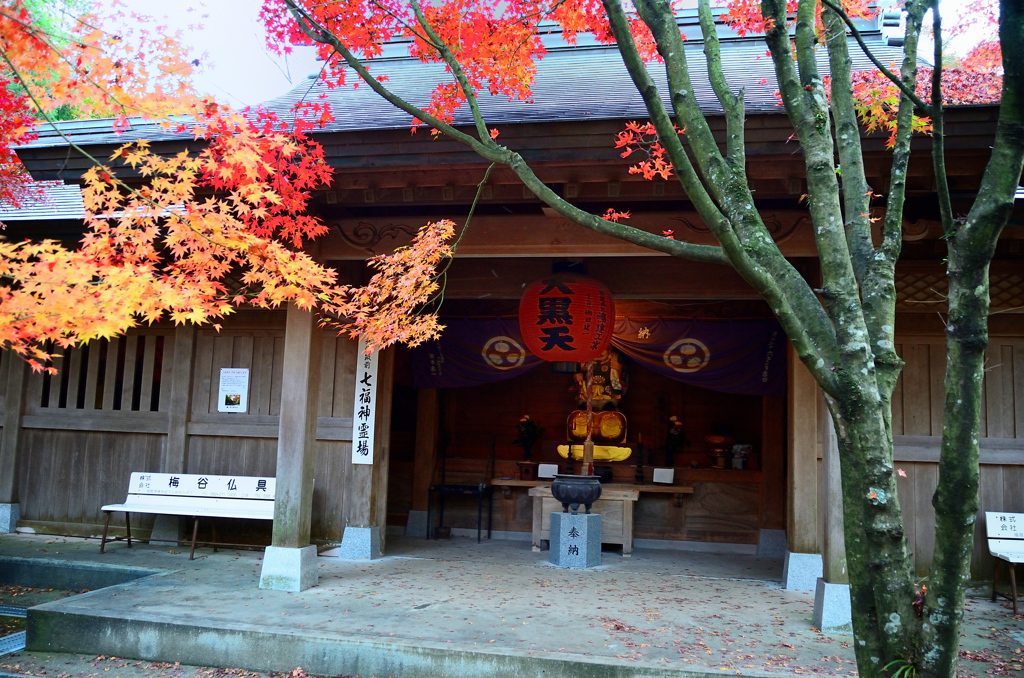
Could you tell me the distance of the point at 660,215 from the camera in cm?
684

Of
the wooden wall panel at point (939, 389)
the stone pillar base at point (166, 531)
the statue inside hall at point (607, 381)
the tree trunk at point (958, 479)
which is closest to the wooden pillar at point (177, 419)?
the stone pillar base at point (166, 531)

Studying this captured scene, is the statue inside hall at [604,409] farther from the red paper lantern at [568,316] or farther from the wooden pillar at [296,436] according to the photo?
the wooden pillar at [296,436]

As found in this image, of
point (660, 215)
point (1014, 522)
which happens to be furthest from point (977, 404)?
point (1014, 522)

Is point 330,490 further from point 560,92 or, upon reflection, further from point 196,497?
point 560,92

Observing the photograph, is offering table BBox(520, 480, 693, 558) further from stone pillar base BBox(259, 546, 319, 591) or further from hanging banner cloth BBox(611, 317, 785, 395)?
stone pillar base BBox(259, 546, 319, 591)

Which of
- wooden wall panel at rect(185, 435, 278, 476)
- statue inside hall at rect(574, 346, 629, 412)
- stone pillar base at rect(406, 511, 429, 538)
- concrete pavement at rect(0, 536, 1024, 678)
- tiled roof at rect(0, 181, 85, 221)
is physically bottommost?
concrete pavement at rect(0, 536, 1024, 678)

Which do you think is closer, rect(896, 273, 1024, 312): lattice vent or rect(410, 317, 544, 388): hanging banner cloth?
rect(896, 273, 1024, 312): lattice vent

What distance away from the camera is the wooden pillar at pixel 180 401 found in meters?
9.55

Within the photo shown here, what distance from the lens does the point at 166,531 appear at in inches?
374

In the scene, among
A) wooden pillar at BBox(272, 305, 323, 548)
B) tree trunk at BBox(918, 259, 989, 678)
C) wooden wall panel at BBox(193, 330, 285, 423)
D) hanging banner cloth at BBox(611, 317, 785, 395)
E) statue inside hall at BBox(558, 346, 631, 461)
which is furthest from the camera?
statue inside hall at BBox(558, 346, 631, 461)

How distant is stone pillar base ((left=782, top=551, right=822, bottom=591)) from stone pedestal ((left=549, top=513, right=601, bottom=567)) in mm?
2256

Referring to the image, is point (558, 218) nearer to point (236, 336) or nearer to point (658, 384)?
point (236, 336)

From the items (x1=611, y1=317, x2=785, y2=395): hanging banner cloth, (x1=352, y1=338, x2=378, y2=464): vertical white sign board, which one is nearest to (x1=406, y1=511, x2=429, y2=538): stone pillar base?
(x1=352, y1=338, x2=378, y2=464): vertical white sign board

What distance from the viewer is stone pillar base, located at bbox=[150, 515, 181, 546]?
31.0 ft
